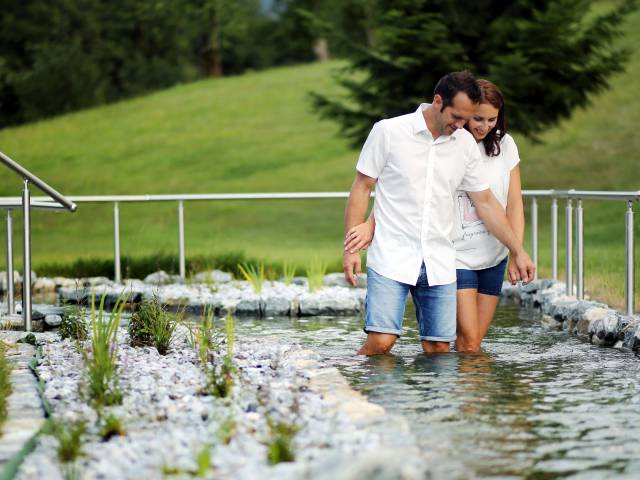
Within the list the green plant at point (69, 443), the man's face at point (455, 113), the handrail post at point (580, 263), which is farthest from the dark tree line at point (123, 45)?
the green plant at point (69, 443)

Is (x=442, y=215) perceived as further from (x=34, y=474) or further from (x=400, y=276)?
(x=34, y=474)

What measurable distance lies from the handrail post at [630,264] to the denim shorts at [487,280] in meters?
1.44

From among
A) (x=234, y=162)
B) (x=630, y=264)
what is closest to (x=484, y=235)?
(x=630, y=264)

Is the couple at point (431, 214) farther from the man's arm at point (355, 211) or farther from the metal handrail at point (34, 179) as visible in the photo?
the metal handrail at point (34, 179)

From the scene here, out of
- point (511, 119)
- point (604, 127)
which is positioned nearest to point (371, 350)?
point (511, 119)

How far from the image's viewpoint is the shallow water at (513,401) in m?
3.84

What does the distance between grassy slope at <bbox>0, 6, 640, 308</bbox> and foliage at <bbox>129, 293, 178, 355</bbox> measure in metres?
7.11

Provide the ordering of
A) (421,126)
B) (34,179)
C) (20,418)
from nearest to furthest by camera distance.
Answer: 1. (20,418)
2. (421,126)
3. (34,179)

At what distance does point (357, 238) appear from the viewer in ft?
18.3

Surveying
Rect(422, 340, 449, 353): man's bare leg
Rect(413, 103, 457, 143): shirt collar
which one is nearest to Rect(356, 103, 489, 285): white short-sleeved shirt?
Rect(413, 103, 457, 143): shirt collar

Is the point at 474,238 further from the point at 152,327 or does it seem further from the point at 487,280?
the point at 152,327

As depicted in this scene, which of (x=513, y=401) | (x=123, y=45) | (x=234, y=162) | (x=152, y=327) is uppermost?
(x=123, y=45)

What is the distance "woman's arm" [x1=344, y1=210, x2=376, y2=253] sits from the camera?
5566mm

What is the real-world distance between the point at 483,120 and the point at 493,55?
12009 mm
